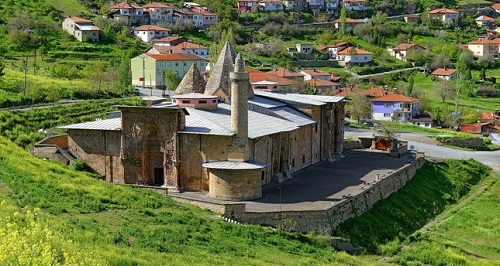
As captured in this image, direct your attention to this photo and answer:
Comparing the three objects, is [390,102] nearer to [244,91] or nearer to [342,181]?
[342,181]

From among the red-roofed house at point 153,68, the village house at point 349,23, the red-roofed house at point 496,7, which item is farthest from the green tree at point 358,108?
the red-roofed house at point 496,7

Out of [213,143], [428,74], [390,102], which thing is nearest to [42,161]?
[213,143]

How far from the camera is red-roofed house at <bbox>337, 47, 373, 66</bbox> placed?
99.6 m

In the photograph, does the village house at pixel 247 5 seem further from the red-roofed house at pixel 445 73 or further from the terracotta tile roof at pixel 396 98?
the terracotta tile roof at pixel 396 98

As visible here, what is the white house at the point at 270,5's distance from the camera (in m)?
123

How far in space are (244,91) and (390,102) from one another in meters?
44.2

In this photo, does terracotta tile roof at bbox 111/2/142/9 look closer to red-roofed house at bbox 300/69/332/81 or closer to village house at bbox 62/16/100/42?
village house at bbox 62/16/100/42

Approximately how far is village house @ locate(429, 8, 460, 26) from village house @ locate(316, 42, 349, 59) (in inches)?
1164

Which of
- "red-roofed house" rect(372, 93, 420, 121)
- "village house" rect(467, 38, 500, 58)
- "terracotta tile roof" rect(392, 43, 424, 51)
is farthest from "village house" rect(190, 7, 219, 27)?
"red-roofed house" rect(372, 93, 420, 121)

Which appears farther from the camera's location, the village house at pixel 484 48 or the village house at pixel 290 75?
the village house at pixel 484 48

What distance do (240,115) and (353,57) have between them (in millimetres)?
66526

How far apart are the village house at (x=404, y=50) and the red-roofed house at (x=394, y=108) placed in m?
28.1

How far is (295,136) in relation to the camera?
42.6m

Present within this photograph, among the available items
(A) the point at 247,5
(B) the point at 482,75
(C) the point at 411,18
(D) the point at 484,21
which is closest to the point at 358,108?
(B) the point at 482,75
